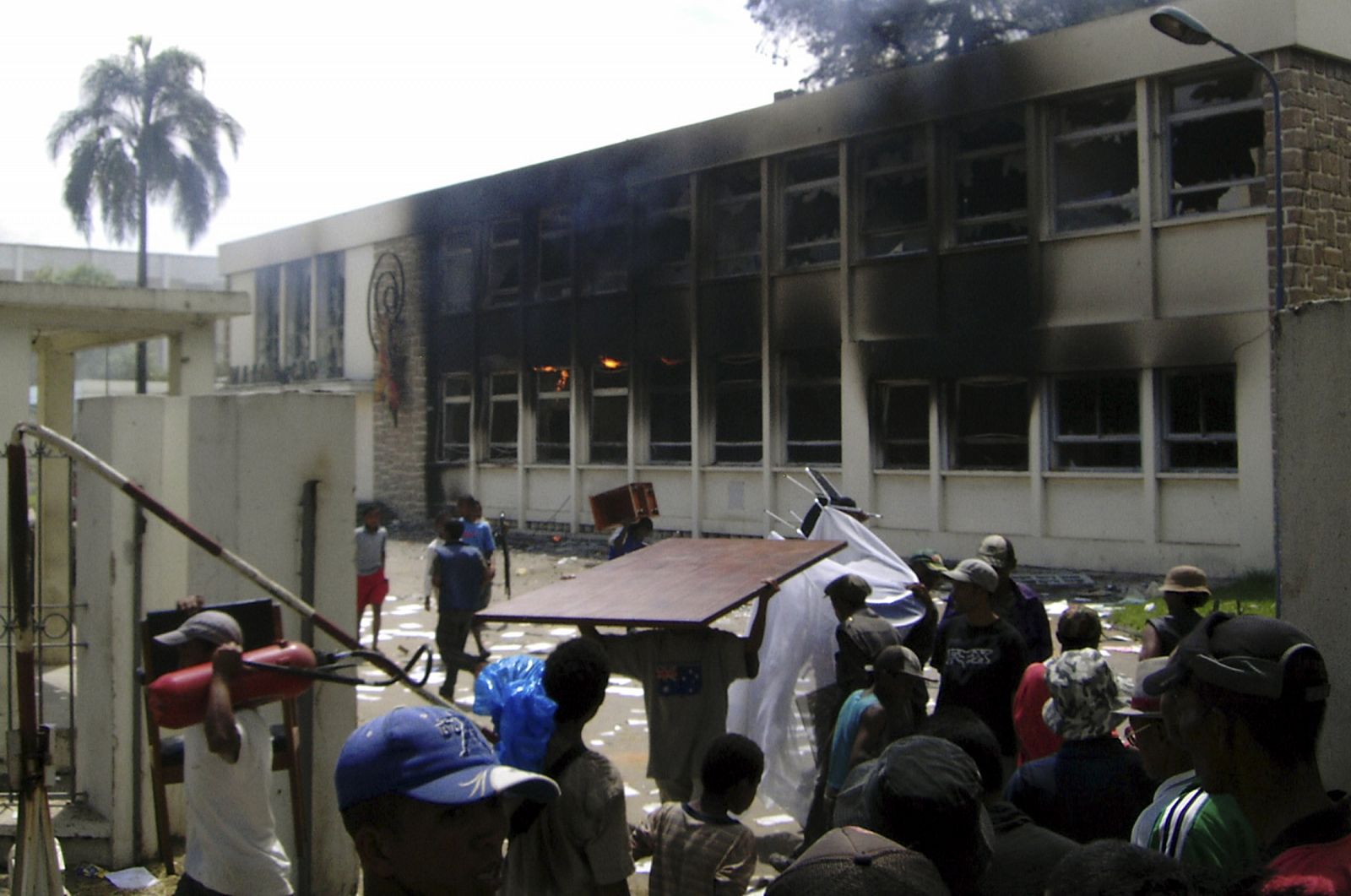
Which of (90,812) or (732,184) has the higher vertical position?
(732,184)

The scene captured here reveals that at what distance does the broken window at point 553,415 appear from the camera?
2428cm

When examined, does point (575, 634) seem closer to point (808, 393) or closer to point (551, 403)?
point (808, 393)

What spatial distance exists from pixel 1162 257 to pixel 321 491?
A: 12699 mm

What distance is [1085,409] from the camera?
1656cm

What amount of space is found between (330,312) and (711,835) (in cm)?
2850

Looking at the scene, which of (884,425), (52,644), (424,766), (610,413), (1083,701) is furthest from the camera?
(610,413)

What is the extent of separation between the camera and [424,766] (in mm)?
2088

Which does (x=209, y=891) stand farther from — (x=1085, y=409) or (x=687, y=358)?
A: (x=687, y=358)

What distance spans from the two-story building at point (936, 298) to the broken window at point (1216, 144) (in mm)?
35

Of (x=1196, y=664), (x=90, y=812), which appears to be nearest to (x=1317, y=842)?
(x=1196, y=664)

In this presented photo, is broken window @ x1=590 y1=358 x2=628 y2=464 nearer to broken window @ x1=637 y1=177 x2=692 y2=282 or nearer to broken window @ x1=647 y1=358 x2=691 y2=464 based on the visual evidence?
broken window @ x1=647 y1=358 x2=691 y2=464

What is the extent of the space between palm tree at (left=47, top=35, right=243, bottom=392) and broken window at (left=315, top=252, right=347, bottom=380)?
30.3 feet

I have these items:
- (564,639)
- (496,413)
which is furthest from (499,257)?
(564,639)

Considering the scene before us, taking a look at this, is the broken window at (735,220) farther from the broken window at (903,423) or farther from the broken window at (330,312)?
the broken window at (330,312)
